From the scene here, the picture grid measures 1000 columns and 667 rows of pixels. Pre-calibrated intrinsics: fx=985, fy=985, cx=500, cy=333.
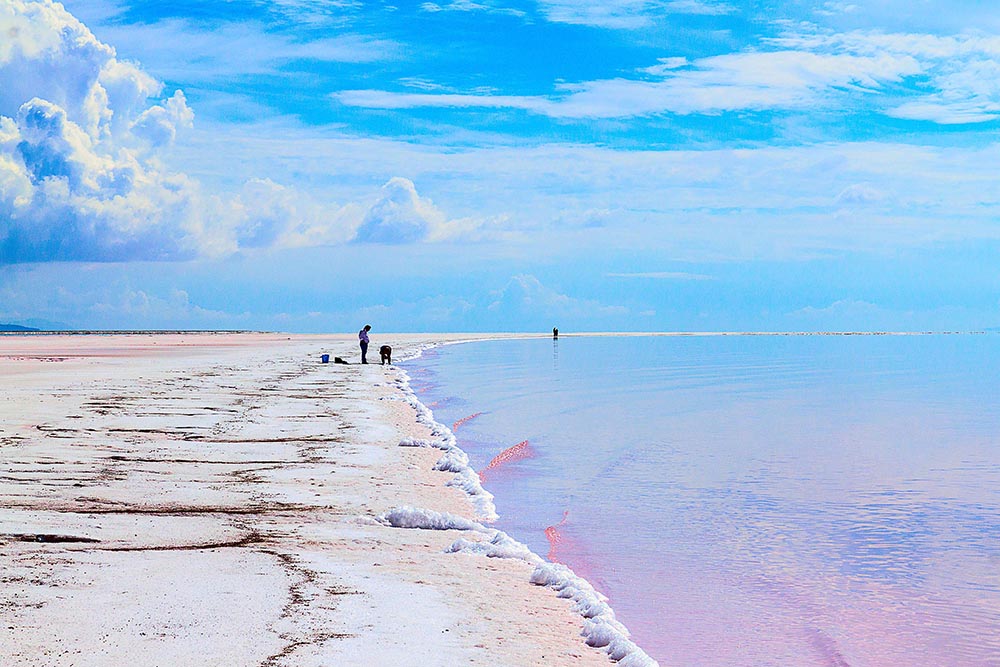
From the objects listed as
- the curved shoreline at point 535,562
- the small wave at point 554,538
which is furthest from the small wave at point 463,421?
the small wave at point 554,538

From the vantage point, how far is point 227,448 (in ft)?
56.1

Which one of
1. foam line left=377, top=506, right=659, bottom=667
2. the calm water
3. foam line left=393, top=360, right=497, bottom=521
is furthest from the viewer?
foam line left=393, top=360, right=497, bottom=521

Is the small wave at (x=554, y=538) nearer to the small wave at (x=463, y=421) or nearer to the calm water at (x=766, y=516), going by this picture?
the calm water at (x=766, y=516)

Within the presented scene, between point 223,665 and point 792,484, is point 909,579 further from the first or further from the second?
point 223,665

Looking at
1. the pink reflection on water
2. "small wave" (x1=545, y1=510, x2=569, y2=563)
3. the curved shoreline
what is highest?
the curved shoreline

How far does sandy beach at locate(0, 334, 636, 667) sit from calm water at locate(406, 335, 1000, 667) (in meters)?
1.31

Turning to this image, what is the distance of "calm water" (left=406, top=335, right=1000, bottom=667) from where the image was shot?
890 centimetres

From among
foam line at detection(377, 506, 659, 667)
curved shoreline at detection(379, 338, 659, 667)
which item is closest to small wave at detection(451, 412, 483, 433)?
curved shoreline at detection(379, 338, 659, 667)

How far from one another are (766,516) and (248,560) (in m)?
7.95

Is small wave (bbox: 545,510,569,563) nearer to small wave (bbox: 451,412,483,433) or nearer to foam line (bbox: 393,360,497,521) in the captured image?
foam line (bbox: 393,360,497,521)

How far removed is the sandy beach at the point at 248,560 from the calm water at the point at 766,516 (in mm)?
1307

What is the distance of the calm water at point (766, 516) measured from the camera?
890 centimetres

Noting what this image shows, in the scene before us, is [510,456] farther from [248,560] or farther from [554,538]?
[248,560]

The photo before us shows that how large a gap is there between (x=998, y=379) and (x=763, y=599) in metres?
46.9
